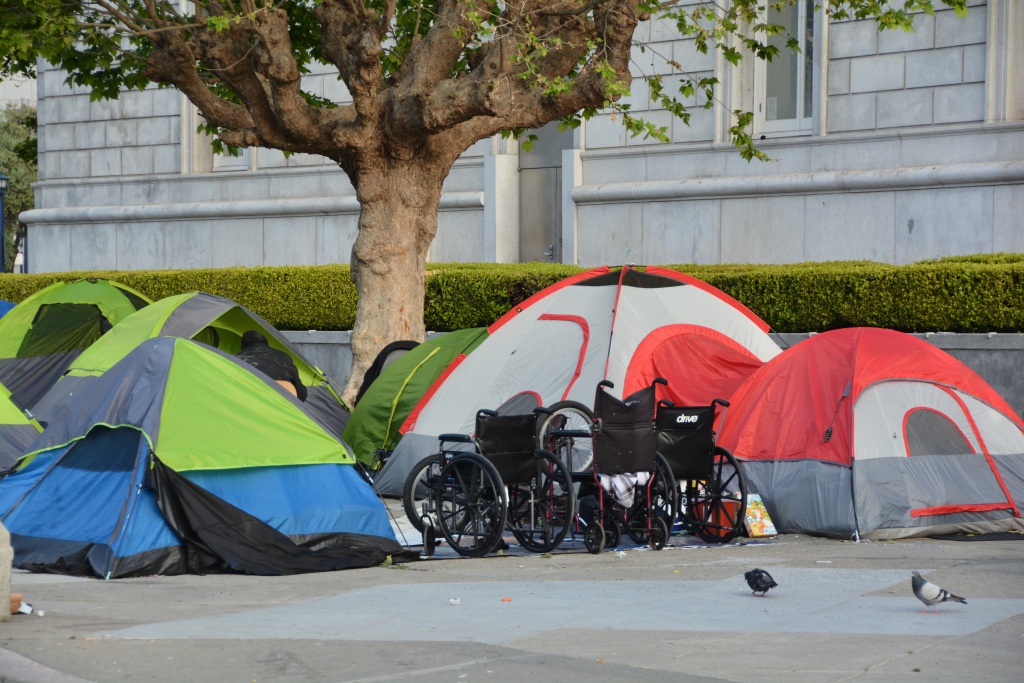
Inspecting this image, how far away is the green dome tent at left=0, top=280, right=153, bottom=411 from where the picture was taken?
15188 millimetres

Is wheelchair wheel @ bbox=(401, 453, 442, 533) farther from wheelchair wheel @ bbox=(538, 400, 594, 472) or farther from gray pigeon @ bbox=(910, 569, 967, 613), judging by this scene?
gray pigeon @ bbox=(910, 569, 967, 613)

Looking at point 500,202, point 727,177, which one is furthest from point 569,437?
point 500,202

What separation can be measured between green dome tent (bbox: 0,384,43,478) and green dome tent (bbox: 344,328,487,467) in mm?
2982

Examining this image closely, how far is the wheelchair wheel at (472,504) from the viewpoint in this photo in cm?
941

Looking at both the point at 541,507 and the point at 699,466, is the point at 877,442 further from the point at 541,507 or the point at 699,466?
the point at 541,507

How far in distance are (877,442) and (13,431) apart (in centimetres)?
701

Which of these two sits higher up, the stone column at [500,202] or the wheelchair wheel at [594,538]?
the stone column at [500,202]

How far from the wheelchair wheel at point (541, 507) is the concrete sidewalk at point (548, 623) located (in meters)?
0.20

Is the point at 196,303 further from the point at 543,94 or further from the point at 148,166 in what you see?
the point at 148,166

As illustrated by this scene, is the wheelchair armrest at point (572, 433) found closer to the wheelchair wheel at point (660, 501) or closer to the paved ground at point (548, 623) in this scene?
the wheelchair wheel at point (660, 501)

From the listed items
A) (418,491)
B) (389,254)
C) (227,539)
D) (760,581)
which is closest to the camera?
(760,581)

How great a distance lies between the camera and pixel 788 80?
20.6m

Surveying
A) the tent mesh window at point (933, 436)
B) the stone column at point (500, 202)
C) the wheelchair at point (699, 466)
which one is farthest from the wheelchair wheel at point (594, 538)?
the stone column at point (500, 202)

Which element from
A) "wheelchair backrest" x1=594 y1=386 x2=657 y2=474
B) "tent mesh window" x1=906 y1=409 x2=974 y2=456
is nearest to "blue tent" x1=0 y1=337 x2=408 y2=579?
"wheelchair backrest" x1=594 y1=386 x2=657 y2=474
